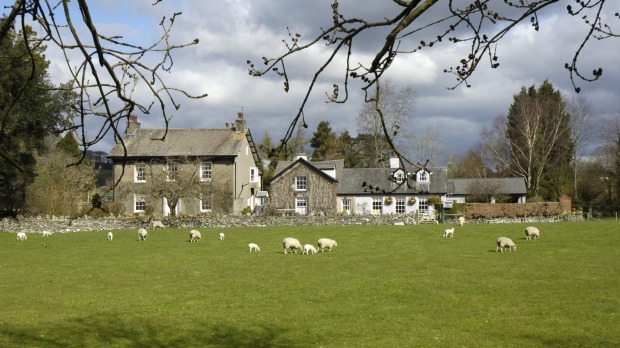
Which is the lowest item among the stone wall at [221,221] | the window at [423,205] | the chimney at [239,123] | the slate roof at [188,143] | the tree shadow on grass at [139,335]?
the tree shadow on grass at [139,335]

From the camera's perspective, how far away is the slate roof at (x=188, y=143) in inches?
2190

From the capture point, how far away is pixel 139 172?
55.8 m

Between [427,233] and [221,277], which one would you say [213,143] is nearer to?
[427,233]

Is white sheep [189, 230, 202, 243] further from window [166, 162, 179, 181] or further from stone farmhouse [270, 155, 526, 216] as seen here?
stone farmhouse [270, 155, 526, 216]

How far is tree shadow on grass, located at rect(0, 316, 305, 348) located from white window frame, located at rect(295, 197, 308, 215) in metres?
45.5

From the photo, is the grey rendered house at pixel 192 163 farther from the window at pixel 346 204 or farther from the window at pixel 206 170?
the window at pixel 346 204

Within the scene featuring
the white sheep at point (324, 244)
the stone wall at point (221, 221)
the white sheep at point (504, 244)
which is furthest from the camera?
the stone wall at point (221, 221)

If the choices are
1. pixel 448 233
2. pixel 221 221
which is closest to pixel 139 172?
pixel 221 221

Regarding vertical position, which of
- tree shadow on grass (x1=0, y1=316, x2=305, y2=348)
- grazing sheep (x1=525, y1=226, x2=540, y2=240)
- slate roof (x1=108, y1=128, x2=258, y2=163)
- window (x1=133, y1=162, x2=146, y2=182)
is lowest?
tree shadow on grass (x1=0, y1=316, x2=305, y2=348)

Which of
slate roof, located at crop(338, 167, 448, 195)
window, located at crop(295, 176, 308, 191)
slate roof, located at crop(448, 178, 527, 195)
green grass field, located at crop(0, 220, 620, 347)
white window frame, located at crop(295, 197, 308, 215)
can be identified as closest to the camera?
green grass field, located at crop(0, 220, 620, 347)

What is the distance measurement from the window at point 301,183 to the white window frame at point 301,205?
3.09 ft

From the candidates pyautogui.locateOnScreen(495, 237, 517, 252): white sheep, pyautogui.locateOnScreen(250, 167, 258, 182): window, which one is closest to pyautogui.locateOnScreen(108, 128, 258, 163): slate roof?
pyautogui.locateOnScreen(250, 167, 258, 182): window

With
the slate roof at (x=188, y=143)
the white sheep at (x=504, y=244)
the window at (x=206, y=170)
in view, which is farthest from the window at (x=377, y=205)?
the white sheep at (x=504, y=244)

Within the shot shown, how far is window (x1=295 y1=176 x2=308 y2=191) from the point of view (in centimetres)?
5950
